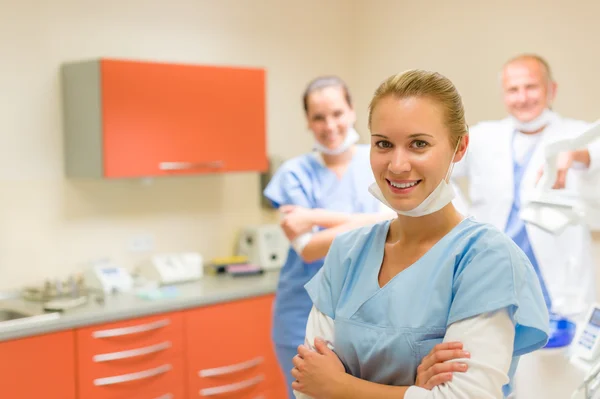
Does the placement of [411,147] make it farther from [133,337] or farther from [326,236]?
[133,337]

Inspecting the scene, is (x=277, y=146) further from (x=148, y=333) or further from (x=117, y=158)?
(x=148, y=333)

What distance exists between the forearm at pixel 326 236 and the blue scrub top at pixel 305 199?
0.12 metres

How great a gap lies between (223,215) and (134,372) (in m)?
1.16

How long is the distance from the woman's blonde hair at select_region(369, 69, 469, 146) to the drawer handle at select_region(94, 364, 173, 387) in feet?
6.84

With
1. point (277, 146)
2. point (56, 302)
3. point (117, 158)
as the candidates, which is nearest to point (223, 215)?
point (277, 146)

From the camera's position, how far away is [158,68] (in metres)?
3.40

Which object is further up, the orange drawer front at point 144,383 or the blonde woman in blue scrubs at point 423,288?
the blonde woman in blue scrubs at point 423,288

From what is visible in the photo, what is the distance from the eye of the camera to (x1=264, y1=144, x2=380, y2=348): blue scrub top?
251 cm

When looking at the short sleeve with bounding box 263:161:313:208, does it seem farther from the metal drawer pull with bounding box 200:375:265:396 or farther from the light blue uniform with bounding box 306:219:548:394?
the metal drawer pull with bounding box 200:375:265:396

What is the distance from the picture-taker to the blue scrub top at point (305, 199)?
8.23 ft

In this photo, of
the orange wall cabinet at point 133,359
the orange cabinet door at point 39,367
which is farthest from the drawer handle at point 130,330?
the orange cabinet door at point 39,367

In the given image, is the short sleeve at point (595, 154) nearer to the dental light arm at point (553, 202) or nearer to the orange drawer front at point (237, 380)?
the dental light arm at point (553, 202)

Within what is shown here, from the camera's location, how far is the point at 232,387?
11.3 ft

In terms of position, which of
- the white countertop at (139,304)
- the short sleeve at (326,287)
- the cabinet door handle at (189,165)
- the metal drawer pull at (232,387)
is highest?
the cabinet door handle at (189,165)
